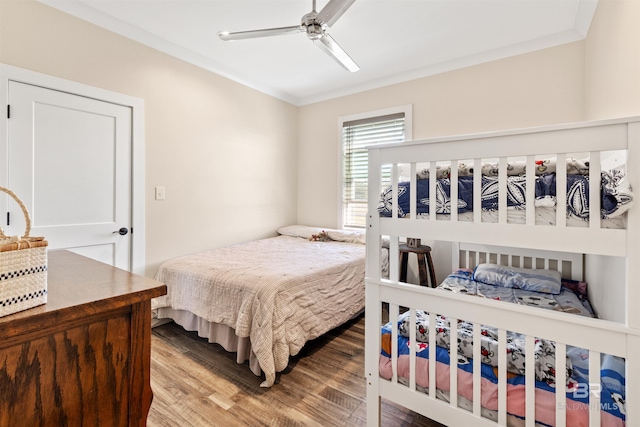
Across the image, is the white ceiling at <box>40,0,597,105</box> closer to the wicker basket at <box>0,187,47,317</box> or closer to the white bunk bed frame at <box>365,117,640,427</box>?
the white bunk bed frame at <box>365,117,640,427</box>

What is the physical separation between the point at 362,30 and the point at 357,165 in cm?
161

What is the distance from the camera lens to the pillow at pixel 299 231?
368 cm

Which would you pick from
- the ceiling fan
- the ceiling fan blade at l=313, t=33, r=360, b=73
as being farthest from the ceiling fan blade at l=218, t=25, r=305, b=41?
the ceiling fan blade at l=313, t=33, r=360, b=73

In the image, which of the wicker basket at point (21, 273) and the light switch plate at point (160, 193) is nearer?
the wicker basket at point (21, 273)

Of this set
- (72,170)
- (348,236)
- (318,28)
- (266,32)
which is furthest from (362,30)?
(72,170)

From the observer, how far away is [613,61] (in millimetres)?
1756

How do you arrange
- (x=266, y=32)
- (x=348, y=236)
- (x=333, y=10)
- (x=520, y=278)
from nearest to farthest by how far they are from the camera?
(x=333, y=10) < (x=266, y=32) < (x=520, y=278) < (x=348, y=236)

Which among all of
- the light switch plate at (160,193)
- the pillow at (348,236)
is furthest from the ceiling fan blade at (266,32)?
the pillow at (348,236)

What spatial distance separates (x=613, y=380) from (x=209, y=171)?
320 centimetres

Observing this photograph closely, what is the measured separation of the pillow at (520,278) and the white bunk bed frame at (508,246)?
1.21 metres

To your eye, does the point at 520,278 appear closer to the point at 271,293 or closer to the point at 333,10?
the point at 271,293

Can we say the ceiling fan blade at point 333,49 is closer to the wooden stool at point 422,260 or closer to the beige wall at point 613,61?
the beige wall at point 613,61

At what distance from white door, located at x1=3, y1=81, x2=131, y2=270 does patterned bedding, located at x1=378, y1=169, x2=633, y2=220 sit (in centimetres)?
222

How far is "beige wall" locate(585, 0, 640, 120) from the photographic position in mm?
1424
